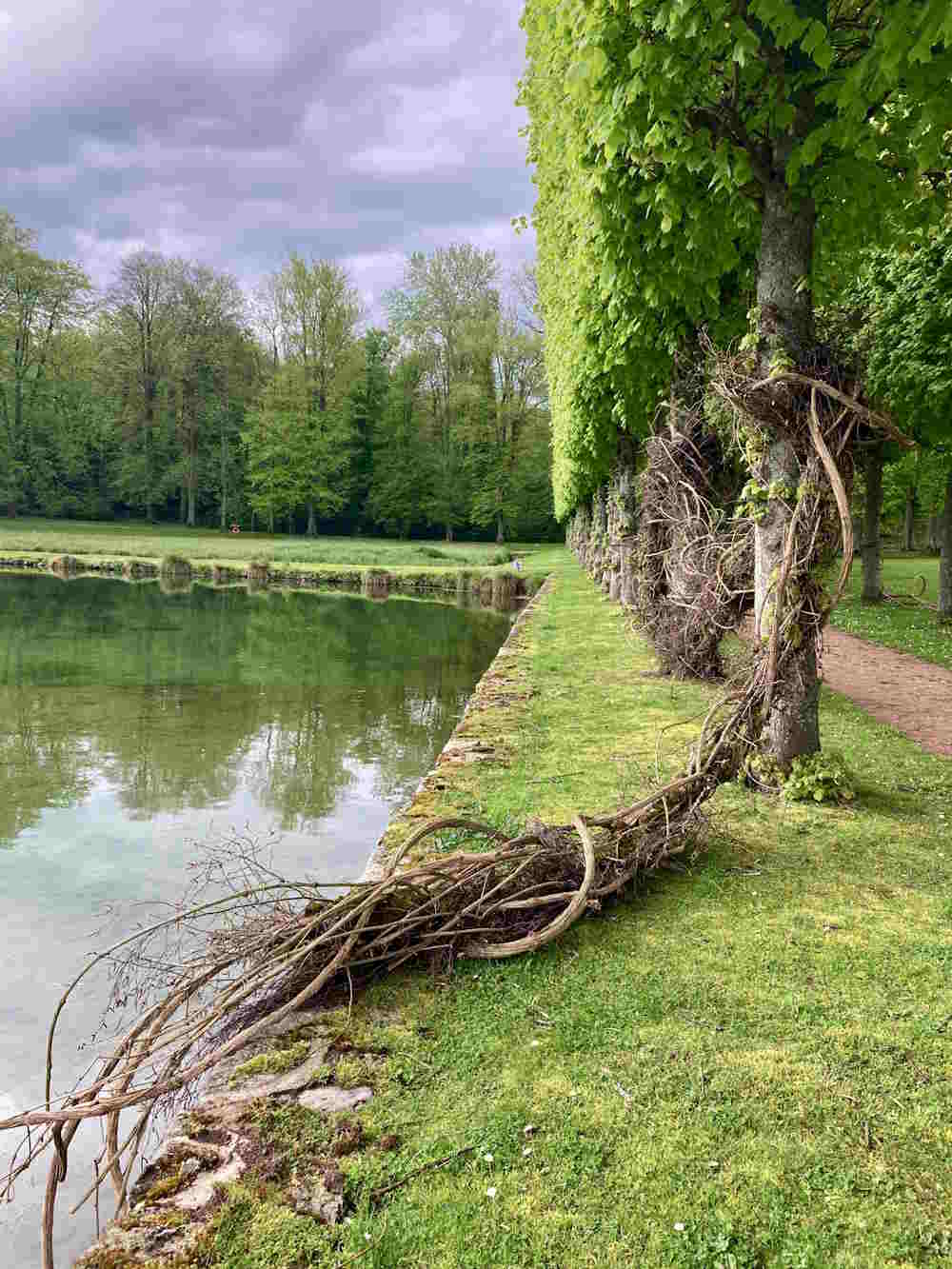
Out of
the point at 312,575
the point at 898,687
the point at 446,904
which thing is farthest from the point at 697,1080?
the point at 312,575

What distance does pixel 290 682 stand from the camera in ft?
45.2

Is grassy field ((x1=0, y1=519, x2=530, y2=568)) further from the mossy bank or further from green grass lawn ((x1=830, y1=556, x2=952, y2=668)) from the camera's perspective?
the mossy bank

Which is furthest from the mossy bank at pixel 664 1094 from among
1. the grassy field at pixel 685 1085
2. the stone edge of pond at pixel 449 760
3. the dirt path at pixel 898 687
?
the dirt path at pixel 898 687

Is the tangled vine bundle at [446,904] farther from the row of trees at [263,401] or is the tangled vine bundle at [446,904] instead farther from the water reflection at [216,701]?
the row of trees at [263,401]

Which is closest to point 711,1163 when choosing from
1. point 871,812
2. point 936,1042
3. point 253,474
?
point 936,1042

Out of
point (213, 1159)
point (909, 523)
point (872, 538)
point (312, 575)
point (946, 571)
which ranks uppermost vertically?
point (909, 523)

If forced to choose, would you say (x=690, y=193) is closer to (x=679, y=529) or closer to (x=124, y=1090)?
(x=679, y=529)

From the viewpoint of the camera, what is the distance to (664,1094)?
2820 mm

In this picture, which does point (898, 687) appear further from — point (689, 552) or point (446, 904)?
point (446, 904)

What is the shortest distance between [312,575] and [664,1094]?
31.7 m

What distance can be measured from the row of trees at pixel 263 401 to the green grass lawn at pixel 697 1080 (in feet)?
160

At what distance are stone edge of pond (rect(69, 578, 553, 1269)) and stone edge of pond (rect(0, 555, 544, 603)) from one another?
26554 millimetres

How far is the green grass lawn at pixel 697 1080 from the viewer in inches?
88.8

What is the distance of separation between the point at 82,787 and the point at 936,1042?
759 centimetres
